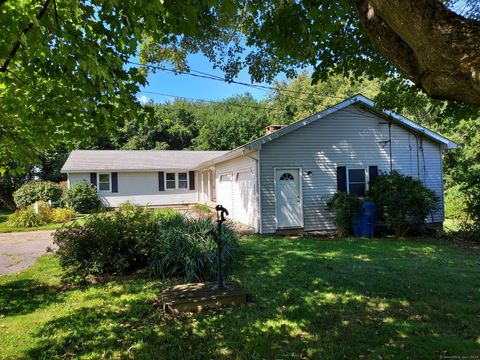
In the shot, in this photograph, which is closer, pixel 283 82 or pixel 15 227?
pixel 15 227

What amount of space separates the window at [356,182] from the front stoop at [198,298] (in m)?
9.06

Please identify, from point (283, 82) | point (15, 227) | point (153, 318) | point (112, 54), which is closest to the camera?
point (112, 54)

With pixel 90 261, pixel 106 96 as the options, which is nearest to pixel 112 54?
pixel 106 96

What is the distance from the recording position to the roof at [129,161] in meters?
21.5

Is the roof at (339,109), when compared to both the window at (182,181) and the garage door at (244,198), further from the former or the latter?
the window at (182,181)

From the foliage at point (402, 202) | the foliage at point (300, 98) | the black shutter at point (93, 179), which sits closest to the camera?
the foliage at point (402, 202)

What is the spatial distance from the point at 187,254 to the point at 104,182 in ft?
56.3

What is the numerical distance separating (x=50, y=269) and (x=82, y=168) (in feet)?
47.6

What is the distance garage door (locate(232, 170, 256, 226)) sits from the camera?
13.0 m

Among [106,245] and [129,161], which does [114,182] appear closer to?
[129,161]

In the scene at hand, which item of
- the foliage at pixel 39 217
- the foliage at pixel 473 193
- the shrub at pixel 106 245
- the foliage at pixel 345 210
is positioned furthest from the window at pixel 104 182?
the foliage at pixel 473 193

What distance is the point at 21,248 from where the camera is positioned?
10383 mm

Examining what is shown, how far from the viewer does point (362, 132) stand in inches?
531

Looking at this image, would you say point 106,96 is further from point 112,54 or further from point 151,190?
point 151,190
